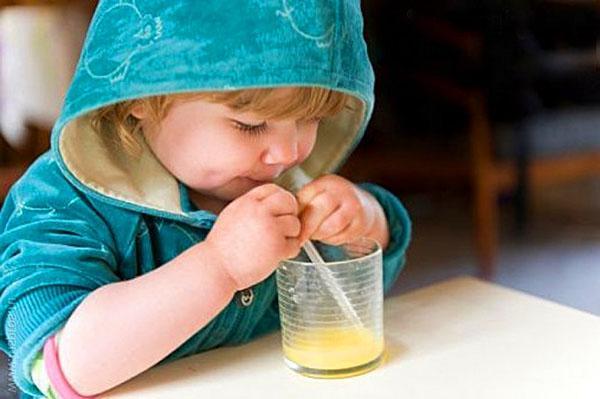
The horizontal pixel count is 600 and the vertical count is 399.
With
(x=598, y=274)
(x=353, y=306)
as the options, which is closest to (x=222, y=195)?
(x=353, y=306)

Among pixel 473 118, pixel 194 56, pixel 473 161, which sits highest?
pixel 194 56

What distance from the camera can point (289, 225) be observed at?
0.58 meters

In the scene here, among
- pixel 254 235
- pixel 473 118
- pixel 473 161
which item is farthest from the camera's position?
pixel 473 161

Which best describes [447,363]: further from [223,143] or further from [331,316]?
[223,143]

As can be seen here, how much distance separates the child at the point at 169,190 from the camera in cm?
57

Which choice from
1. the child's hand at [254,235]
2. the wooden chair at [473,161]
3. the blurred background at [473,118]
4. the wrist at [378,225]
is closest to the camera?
the child's hand at [254,235]

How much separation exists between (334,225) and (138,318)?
150 mm

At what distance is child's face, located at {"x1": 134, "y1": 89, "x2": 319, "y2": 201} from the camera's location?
0.62 metres

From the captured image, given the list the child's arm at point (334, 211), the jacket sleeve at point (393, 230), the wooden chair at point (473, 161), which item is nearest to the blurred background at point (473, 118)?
the wooden chair at point (473, 161)

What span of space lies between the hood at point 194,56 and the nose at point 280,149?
0.17ft

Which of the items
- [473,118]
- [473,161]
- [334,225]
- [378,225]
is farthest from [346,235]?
[473,161]

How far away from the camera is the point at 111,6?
615mm

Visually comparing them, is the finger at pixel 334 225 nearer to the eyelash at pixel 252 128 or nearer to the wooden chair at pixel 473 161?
the eyelash at pixel 252 128

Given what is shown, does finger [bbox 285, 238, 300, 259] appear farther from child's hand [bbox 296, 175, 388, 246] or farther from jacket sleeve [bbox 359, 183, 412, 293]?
jacket sleeve [bbox 359, 183, 412, 293]
